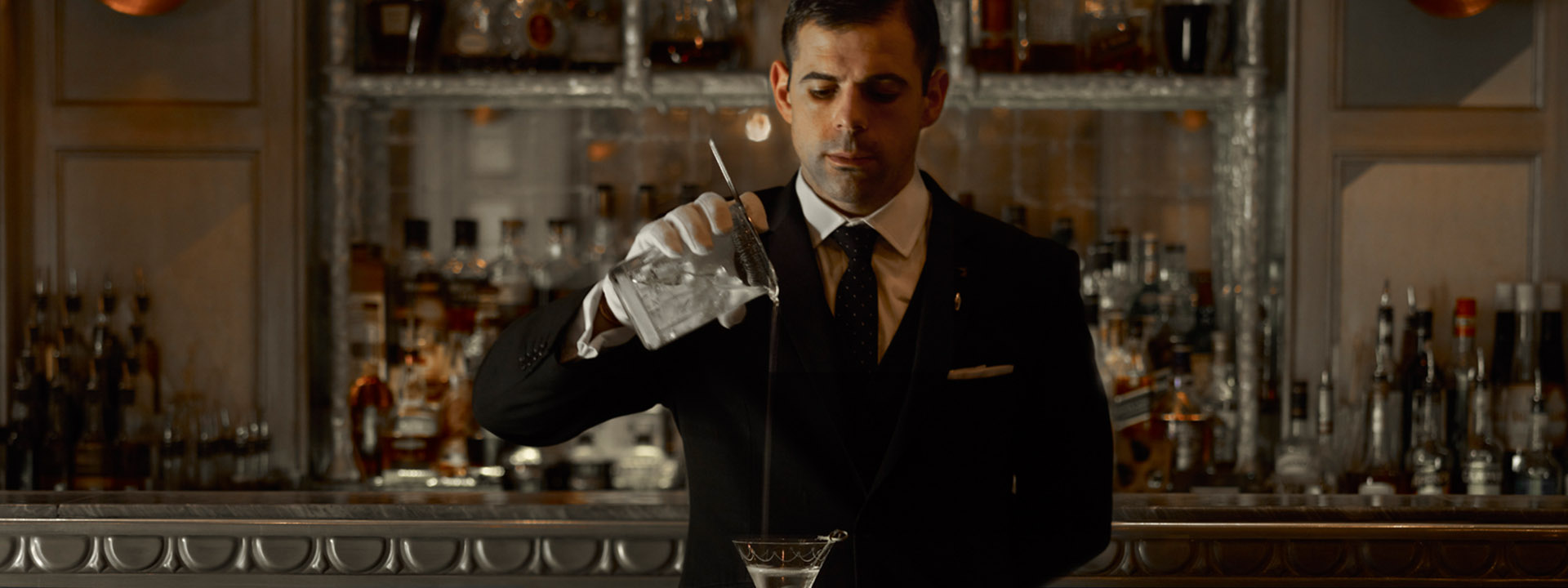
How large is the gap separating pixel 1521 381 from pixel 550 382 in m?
1.90

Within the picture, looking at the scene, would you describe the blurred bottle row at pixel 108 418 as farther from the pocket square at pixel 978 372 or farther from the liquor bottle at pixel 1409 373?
the liquor bottle at pixel 1409 373

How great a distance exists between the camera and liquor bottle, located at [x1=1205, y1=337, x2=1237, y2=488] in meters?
2.26

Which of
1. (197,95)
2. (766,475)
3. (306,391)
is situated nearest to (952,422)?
(766,475)

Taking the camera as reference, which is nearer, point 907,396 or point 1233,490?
point 907,396

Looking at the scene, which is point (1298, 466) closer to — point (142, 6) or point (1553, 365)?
point (1553, 365)

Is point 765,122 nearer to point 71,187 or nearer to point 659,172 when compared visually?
point 659,172

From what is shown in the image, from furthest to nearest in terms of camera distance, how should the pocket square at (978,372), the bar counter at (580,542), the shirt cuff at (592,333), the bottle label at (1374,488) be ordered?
1. the bottle label at (1374,488)
2. the bar counter at (580,542)
3. the pocket square at (978,372)
4. the shirt cuff at (592,333)

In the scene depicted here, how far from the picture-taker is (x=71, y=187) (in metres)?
2.36

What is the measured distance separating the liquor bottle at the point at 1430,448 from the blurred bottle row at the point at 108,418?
2.04 metres

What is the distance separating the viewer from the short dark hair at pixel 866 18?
113 cm

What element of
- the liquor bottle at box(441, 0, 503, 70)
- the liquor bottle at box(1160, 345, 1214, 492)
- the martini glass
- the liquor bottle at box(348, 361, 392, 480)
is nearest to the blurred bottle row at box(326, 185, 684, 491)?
the liquor bottle at box(348, 361, 392, 480)

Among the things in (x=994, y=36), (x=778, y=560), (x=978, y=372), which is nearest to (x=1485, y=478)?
(x=994, y=36)

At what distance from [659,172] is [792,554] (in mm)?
1689

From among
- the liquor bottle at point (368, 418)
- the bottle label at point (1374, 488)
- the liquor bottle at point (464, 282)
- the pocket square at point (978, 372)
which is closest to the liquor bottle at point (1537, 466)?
the bottle label at point (1374, 488)
